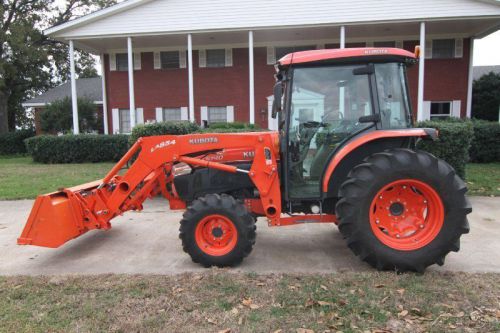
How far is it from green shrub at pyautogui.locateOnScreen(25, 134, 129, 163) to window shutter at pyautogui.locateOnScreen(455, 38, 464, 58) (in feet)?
48.2

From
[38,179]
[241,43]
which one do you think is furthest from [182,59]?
[38,179]

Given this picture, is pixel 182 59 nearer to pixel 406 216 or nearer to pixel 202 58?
pixel 202 58

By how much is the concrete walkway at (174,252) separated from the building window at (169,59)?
13695mm

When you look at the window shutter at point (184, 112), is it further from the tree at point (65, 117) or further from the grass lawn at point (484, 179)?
the grass lawn at point (484, 179)

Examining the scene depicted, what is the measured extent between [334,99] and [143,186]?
8.02 feet

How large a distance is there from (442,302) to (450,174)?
124 cm

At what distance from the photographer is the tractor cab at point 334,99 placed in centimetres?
405

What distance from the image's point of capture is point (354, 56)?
399 centimetres

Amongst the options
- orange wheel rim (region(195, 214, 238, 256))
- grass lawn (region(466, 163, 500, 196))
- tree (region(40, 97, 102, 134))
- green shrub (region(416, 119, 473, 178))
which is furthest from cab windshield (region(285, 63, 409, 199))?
tree (region(40, 97, 102, 134))

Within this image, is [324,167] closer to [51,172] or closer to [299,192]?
[299,192]

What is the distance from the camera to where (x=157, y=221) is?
6465mm

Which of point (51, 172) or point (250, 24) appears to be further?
point (250, 24)

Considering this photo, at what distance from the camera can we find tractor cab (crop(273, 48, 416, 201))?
13.3ft

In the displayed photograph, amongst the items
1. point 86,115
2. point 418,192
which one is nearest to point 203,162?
point 418,192
